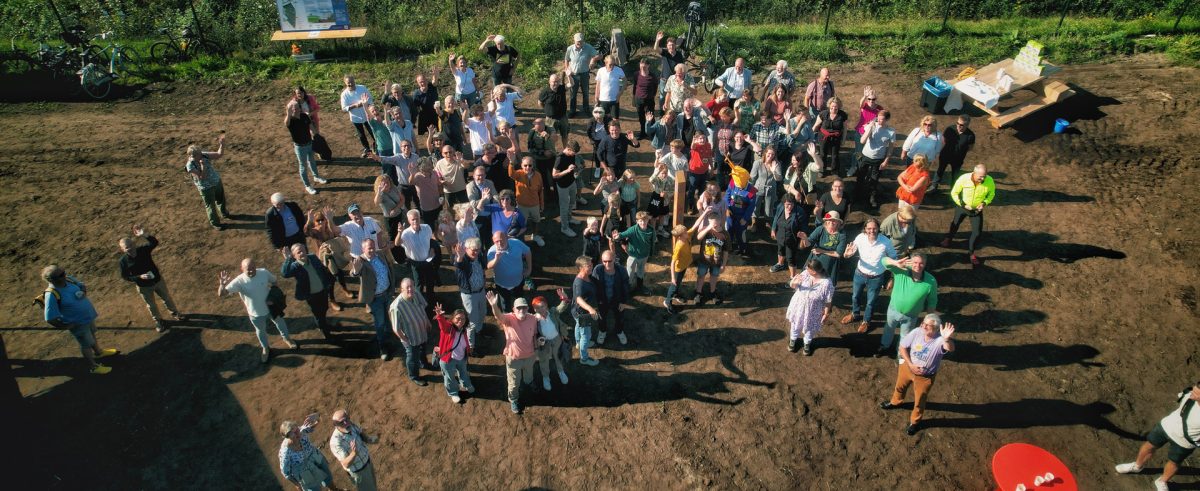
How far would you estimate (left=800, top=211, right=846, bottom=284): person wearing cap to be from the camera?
373 inches

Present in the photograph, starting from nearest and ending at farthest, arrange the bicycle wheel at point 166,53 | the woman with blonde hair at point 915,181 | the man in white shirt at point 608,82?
the woman with blonde hair at point 915,181 → the man in white shirt at point 608,82 → the bicycle wheel at point 166,53

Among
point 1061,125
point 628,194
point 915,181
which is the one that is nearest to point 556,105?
point 628,194

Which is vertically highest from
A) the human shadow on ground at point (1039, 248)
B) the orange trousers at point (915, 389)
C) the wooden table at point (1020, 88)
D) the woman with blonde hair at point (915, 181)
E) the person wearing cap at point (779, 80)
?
the person wearing cap at point (779, 80)

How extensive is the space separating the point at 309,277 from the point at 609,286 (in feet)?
12.5

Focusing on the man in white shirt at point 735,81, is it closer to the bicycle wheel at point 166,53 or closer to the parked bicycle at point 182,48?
the parked bicycle at point 182,48

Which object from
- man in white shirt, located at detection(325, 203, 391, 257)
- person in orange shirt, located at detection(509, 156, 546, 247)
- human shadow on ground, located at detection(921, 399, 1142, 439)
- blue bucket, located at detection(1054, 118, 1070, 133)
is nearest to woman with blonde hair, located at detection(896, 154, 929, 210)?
human shadow on ground, located at detection(921, 399, 1142, 439)

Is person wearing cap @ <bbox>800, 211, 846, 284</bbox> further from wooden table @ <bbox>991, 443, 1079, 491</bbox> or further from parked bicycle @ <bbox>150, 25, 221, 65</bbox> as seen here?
parked bicycle @ <bbox>150, 25, 221, 65</bbox>

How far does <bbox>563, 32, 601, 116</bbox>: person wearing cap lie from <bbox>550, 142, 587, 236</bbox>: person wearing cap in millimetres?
3845

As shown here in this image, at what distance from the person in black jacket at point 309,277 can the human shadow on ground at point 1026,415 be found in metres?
7.52

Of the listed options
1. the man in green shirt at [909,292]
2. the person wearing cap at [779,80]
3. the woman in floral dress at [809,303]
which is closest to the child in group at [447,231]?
the woman in floral dress at [809,303]

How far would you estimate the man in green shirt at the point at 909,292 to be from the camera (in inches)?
334

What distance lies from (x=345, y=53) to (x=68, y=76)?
645 centimetres

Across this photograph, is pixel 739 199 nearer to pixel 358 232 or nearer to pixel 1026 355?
pixel 1026 355

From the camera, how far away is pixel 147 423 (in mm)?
8680
